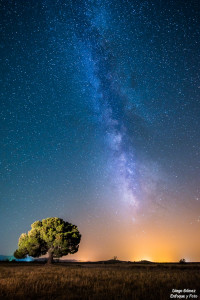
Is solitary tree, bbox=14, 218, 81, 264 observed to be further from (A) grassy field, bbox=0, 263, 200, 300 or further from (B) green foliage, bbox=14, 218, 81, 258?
(A) grassy field, bbox=0, 263, 200, 300

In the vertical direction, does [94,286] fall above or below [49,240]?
below

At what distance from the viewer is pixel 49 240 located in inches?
1608

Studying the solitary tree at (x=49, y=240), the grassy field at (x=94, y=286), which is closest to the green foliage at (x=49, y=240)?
the solitary tree at (x=49, y=240)

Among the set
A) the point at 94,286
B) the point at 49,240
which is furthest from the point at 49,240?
the point at 94,286

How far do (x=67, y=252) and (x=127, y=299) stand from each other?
125 ft

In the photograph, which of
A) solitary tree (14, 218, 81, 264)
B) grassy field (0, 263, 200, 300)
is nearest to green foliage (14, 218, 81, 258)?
solitary tree (14, 218, 81, 264)

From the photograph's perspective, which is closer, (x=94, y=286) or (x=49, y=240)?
(x=94, y=286)

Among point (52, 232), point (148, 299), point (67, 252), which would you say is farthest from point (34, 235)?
point (148, 299)

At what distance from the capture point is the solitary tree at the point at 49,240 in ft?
134

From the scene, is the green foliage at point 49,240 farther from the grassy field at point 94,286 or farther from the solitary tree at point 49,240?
the grassy field at point 94,286

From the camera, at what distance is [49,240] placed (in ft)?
134

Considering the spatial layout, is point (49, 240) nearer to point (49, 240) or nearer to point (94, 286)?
point (49, 240)

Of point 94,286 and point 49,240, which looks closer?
A: point 94,286

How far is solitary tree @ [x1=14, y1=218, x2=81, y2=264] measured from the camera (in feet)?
134
